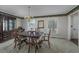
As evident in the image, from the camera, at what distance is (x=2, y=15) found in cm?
538

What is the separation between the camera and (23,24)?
918 centimetres

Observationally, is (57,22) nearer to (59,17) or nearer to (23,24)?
(59,17)

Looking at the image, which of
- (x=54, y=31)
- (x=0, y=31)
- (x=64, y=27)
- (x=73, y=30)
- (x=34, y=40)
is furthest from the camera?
(x=54, y=31)

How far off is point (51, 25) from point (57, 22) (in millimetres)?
626

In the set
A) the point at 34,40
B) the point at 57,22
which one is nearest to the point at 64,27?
the point at 57,22

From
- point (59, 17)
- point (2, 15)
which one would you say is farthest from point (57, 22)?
point (2, 15)

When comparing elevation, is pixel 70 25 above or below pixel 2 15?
below

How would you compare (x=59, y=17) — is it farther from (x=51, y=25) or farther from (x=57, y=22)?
(x=51, y=25)

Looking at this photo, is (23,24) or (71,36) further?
(23,24)
